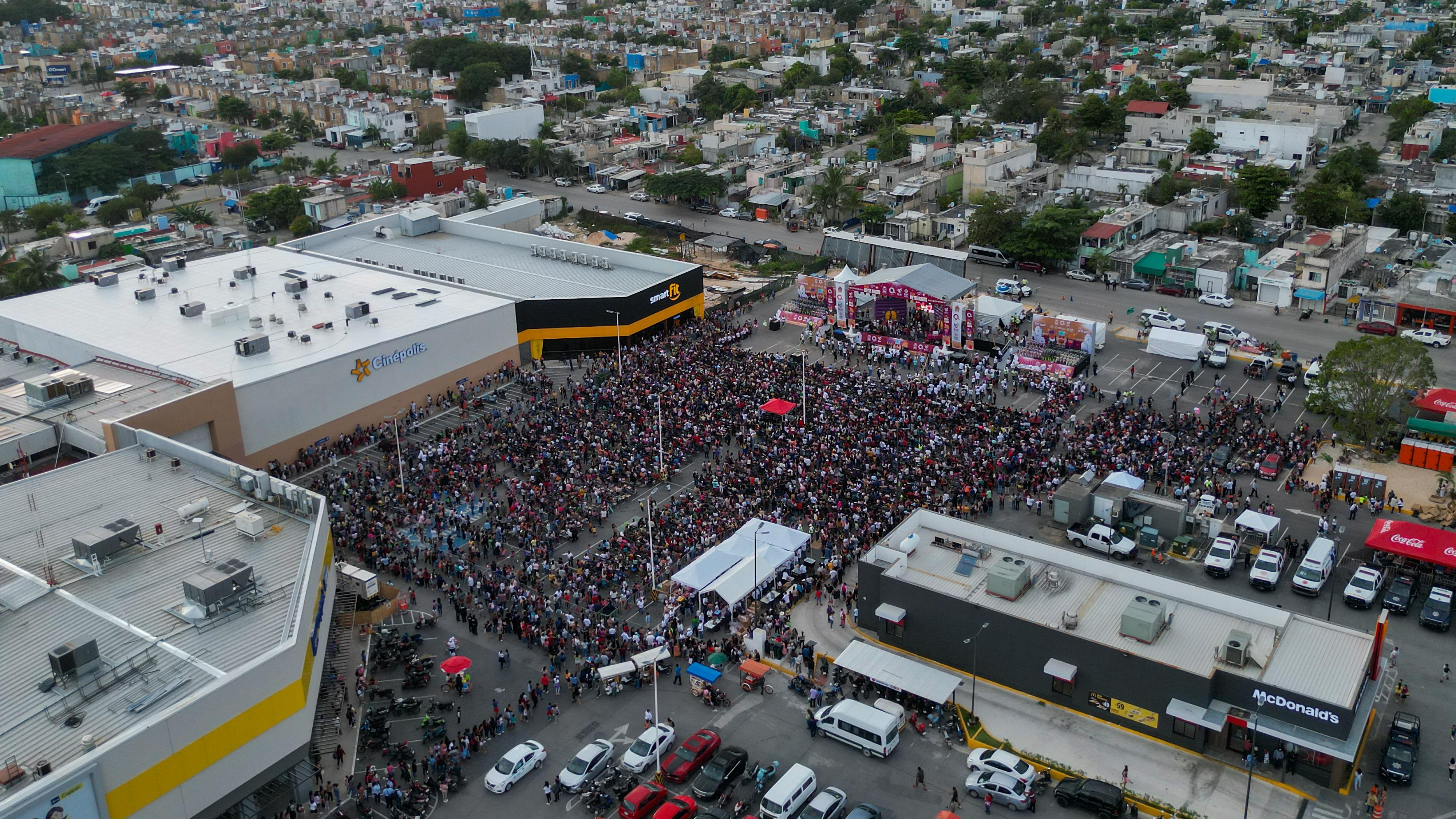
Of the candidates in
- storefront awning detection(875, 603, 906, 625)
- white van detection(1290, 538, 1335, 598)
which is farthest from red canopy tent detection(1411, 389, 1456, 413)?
storefront awning detection(875, 603, 906, 625)

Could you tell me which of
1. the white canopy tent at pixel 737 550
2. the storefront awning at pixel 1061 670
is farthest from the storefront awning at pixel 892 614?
the white canopy tent at pixel 737 550

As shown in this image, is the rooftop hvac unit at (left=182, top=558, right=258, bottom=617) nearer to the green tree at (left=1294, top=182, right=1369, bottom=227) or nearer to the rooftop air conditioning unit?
the rooftop air conditioning unit

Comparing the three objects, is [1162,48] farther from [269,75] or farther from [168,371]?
[168,371]

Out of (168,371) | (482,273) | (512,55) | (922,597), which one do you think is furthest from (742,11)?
(922,597)

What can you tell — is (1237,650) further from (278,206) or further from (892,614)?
(278,206)

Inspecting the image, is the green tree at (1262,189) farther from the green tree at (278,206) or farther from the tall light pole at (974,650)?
the green tree at (278,206)
